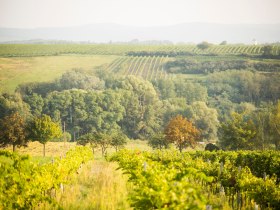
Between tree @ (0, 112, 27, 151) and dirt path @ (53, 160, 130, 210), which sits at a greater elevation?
dirt path @ (53, 160, 130, 210)

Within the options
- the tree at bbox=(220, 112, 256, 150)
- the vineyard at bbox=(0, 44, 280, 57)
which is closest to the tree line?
the tree at bbox=(220, 112, 256, 150)

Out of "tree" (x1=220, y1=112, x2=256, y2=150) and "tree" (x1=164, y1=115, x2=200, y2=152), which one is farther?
"tree" (x1=164, y1=115, x2=200, y2=152)

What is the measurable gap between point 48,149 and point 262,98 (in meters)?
72.0

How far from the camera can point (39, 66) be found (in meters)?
114

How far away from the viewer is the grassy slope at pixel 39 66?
99475 millimetres

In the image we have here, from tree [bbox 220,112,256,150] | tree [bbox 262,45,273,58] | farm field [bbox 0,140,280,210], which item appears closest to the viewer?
farm field [bbox 0,140,280,210]

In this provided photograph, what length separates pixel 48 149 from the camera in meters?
51.9

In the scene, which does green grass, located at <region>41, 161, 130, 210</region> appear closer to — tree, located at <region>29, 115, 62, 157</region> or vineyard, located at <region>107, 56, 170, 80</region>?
tree, located at <region>29, 115, 62, 157</region>

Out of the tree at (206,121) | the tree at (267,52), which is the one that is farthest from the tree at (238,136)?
the tree at (267,52)

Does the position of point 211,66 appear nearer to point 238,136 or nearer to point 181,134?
point 181,134

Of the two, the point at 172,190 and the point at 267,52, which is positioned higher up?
the point at 267,52

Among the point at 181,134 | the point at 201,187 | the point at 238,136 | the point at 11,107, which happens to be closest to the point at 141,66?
the point at 11,107

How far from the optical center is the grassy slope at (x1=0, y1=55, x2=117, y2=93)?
99.5m

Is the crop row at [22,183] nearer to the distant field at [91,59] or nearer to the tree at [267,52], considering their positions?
the distant field at [91,59]
